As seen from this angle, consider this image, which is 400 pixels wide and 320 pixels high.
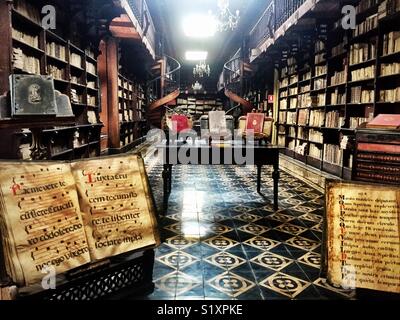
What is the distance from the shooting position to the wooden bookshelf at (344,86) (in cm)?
Answer: 488

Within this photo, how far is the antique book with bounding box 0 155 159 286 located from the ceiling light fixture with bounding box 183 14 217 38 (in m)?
9.80

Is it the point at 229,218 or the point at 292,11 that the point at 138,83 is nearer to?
the point at 292,11

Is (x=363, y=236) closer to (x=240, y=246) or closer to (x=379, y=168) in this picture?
(x=379, y=168)

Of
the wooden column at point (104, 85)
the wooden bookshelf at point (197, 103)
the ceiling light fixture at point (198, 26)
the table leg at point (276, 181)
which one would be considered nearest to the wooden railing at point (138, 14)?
the wooden column at point (104, 85)

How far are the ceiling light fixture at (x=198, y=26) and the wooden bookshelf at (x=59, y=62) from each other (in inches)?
216

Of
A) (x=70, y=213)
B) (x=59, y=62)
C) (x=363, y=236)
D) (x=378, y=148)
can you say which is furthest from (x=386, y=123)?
(x=59, y=62)

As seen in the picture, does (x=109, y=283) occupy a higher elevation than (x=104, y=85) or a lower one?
lower

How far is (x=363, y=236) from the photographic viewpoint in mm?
1683

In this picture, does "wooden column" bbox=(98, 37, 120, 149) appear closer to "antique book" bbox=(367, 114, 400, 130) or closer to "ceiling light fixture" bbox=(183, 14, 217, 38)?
"ceiling light fixture" bbox=(183, 14, 217, 38)

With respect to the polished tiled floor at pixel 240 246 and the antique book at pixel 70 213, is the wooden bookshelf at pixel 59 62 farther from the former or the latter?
the polished tiled floor at pixel 240 246

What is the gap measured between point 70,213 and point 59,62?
4.18 m

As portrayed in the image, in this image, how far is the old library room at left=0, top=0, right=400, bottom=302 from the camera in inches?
64.6
